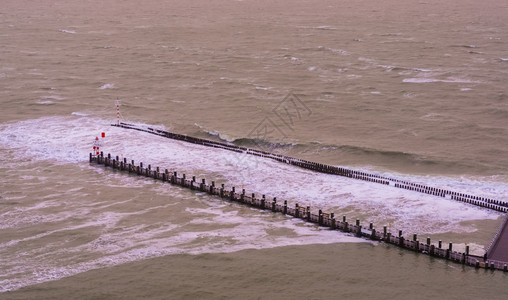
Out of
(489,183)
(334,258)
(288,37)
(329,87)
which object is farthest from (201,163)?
(288,37)

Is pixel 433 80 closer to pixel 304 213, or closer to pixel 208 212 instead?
pixel 304 213

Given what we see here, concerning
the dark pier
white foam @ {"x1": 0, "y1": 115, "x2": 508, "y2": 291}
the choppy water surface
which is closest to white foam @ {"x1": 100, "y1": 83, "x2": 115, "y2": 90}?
the choppy water surface

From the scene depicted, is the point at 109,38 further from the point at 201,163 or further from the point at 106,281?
the point at 106,281

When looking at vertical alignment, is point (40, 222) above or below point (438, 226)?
below

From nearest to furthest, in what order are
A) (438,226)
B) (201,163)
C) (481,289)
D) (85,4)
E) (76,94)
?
(481,289), (438,226), (201,163), (76,94), (85,4)

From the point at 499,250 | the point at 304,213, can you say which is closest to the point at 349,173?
the point at 304,213

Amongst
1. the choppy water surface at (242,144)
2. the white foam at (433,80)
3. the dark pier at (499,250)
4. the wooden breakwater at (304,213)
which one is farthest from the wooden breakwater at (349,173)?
the white foam at (433,80)
